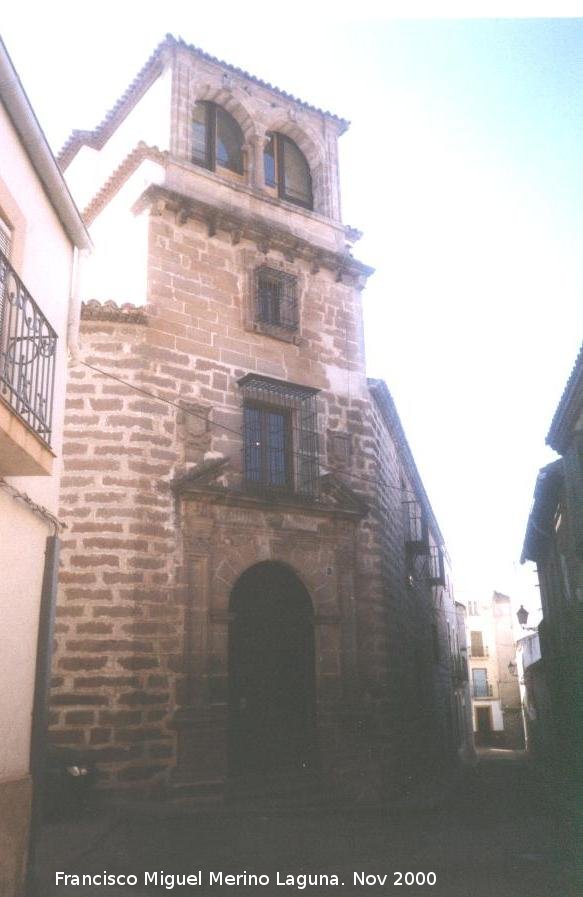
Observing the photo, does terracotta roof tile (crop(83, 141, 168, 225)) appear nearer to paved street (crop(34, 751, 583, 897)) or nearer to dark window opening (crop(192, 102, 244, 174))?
dark window opening (crop(192, 102, 244, 174))

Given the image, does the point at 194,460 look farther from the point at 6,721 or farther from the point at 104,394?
the point at 6,721

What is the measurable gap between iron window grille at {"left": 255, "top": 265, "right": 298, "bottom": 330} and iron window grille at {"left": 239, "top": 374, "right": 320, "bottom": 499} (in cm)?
129

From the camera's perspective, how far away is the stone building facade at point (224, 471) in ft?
31.1

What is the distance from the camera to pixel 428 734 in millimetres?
16609

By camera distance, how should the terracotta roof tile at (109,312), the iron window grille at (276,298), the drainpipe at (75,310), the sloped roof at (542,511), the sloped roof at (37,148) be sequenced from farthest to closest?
the sloped roof at (542,511) → the iron window grille at (276,298) → the terracotta roof tile at (109,312) → the drainpipe at (75,310) → the sloped roof at (37,148)

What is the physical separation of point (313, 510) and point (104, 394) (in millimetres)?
3551

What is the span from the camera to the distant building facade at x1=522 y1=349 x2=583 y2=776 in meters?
14.1

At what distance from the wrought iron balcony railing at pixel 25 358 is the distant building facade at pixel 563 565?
32.3 ft

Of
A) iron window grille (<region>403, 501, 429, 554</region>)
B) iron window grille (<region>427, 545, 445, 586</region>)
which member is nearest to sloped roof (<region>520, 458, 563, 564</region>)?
iron window grille (<region>427, 545, 445, 586</region>)

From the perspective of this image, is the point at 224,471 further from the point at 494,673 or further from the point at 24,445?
the point at 494,673

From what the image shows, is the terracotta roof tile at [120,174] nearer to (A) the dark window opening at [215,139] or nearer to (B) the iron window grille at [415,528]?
(A) the dark window opening at [215,139]

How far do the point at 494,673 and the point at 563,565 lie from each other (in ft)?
104

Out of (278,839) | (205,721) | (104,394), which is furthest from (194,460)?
(278,839)

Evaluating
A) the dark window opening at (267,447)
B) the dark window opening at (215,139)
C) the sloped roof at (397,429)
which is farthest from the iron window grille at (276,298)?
the dark window opening at (215,139)
